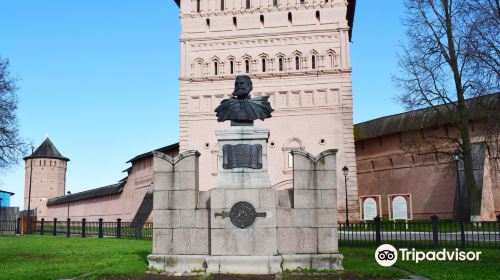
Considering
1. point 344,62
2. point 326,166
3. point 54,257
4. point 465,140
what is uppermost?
point 344,62

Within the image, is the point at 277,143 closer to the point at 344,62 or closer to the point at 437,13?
the point at 344,62

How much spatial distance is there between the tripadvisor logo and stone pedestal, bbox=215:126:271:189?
3452 mm

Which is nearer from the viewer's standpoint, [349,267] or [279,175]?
[349,267]

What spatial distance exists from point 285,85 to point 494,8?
62.7ft

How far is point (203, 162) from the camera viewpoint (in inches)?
1430

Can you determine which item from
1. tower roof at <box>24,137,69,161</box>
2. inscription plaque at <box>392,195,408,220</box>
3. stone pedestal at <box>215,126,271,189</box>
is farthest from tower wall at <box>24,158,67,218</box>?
stone pedestal at <box>215,126,271,189</box>

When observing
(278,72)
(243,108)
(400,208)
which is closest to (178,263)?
(243,108)

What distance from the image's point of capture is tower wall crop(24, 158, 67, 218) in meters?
74.1

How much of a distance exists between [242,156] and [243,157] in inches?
1.2

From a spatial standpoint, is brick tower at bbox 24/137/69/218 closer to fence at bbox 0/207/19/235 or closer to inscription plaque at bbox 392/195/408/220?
fence at bbox 0/207/19/235

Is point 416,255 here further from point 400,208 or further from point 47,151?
point 47,151

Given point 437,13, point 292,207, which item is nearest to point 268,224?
point 292,207

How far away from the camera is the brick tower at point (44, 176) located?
243 feet

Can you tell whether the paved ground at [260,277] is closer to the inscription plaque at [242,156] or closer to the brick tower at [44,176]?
the inscription plaque at [242,156]
